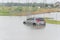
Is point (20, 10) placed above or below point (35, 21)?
above

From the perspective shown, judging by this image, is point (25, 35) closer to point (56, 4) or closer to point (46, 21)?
point (46, 21)

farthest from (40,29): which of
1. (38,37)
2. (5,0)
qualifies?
(5,0)

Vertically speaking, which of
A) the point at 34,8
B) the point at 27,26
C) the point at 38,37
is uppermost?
the point at 34,8

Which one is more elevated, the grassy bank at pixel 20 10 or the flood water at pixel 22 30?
the grassy bank at pixel 20 10

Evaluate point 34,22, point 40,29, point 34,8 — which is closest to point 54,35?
point 40,29

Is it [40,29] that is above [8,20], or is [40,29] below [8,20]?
below

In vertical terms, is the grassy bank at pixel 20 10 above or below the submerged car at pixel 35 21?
above

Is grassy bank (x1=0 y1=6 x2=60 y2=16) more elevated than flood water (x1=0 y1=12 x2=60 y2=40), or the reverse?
grassy bank (x1=0 y1=6 x2=60 y2=16)

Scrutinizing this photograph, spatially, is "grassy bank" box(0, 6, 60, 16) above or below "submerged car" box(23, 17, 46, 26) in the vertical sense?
above

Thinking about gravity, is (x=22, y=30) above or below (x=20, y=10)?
below
